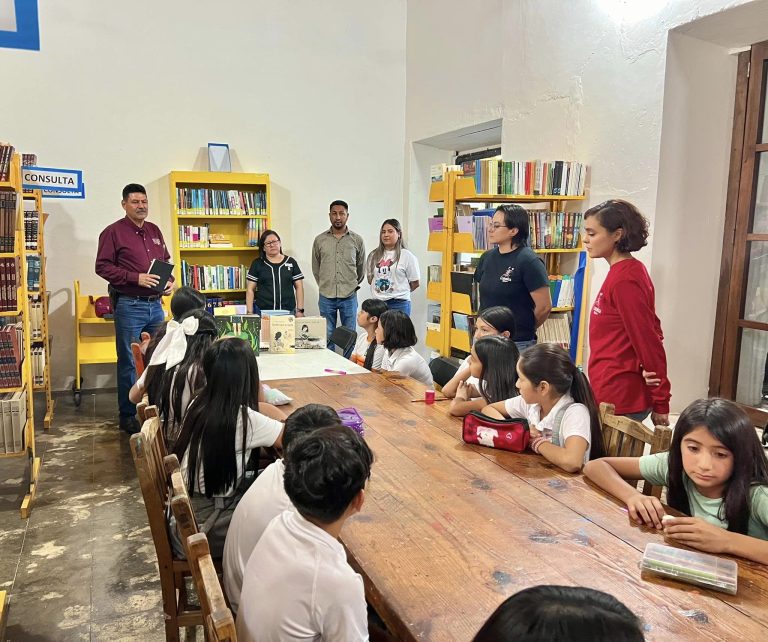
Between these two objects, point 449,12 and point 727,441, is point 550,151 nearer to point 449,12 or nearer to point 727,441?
point 449,12

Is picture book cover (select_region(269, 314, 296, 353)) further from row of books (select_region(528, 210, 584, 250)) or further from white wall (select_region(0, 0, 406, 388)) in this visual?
white wall (select_region(0, 0, 406, 388))

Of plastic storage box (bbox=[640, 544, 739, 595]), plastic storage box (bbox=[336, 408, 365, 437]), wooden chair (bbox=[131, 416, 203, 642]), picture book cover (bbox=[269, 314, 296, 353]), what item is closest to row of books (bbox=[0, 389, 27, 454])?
picture book cover (bbox=[269, 314, 296, 353])

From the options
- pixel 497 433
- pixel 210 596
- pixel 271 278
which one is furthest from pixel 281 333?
pixel 210 596

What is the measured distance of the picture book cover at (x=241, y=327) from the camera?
12.2 feet

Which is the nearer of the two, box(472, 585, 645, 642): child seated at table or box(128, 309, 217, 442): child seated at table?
box(472, 585, 645, 642): child seated at table

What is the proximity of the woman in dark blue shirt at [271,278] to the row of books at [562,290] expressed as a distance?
2.34m

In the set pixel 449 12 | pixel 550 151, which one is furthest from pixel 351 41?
pixel 550 151

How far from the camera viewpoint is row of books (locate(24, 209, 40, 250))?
496cm

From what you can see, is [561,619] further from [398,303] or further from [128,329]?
[398,303]

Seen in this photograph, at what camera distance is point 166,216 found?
627 cm

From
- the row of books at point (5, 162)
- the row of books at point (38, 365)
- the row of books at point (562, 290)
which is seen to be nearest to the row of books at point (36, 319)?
the row of books at point (38, 365)

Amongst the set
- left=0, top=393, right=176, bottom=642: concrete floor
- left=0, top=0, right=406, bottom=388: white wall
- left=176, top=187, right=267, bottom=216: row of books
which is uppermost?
left=0, top=0, right=406, bottom=388: white wall

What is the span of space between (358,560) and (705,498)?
92cm

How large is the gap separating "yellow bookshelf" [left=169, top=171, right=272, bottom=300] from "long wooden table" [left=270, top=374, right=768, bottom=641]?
4.39 metres
